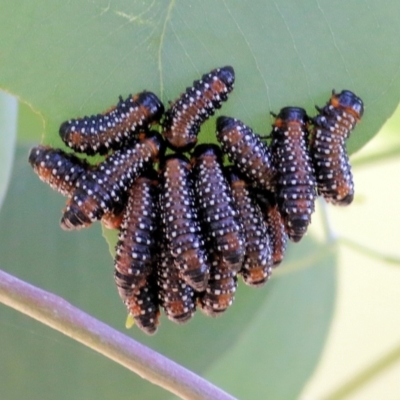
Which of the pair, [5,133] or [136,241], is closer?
[136,241]

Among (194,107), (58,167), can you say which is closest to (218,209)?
(194,107)

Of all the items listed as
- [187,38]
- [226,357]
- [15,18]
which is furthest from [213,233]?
[226,357]

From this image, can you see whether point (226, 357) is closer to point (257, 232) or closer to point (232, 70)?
point (257, 232)

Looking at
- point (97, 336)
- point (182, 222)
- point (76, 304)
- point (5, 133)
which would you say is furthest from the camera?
point (76, 304)

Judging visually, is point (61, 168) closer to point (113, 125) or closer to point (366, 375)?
point (113, 125)

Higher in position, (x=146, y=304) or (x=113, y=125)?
(x=113, y=125)

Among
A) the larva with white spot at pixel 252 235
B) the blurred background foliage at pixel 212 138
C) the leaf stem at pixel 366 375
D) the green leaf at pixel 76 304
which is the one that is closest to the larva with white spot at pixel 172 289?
the larva with white spot at pixel 252 235

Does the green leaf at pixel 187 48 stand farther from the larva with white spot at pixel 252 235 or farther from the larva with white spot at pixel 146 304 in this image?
the larva with white spot at pixel 146 304
